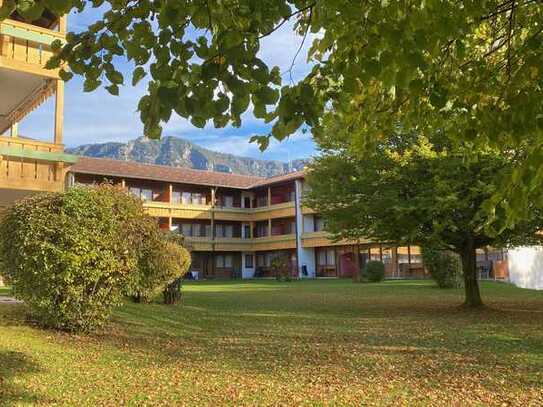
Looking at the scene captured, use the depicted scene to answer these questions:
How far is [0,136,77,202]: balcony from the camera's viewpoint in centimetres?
1653

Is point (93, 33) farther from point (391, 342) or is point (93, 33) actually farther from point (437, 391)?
point (391, 342)

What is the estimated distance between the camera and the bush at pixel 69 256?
10242 millimetres

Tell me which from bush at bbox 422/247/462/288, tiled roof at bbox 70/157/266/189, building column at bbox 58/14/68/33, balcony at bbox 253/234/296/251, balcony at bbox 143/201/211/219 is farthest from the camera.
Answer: balcony at bbox 253/234/296/251

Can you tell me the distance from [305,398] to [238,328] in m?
7.06

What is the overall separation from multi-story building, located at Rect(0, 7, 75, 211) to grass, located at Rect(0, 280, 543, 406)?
15.6 ft

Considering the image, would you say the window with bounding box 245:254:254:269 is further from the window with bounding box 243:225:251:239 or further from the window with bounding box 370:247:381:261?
the window with bounding box 370:247:381:261

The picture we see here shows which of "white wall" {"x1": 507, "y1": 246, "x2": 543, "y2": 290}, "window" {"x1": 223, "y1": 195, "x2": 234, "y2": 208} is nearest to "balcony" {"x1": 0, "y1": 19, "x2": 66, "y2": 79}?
"white wall" {"x1": 507, "y1": 246, "x2": 543, "y2": 290}

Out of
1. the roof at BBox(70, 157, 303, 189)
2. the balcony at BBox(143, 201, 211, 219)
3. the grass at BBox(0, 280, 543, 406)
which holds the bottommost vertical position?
the grass at BBox(0, 280, 543, 406)

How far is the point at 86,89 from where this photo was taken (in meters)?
3.97

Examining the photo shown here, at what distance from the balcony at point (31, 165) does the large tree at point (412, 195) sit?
26.5 ft

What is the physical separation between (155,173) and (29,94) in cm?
3550

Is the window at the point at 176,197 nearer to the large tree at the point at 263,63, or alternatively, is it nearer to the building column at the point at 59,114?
the building column at the point at 59,114

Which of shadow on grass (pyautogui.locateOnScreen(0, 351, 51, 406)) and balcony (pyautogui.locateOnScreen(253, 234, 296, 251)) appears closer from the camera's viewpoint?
shadow on grass (pyautogui.locateOnScreen(0, 351, 51, 406))

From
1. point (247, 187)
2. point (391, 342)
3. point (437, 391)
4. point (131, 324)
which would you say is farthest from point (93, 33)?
point (247, 187)
